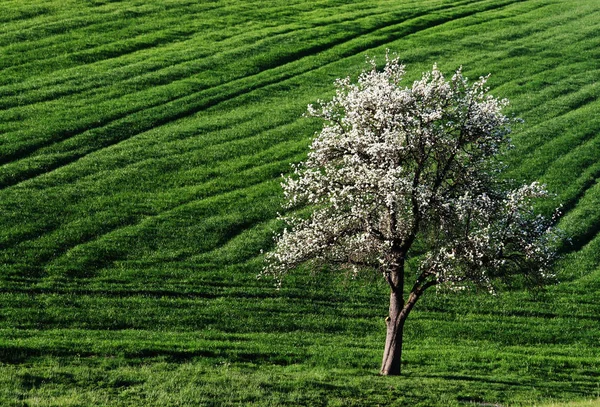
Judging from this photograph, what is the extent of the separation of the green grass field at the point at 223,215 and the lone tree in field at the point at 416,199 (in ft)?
9.70

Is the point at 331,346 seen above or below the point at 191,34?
below

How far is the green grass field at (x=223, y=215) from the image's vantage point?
30.4 m

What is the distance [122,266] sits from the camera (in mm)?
41625

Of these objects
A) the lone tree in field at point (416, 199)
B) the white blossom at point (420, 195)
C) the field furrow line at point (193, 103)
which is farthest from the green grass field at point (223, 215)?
the white blossom at point (420, 195)

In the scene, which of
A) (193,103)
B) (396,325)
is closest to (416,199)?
(396,325)

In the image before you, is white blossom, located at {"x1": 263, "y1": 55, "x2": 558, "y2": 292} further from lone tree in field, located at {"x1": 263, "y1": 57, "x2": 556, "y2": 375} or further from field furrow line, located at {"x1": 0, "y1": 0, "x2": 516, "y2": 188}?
field furrow line, located at {"x1": 0, "y1": 0, "x2": 516, "y2": 188}

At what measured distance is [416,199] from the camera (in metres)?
29.4

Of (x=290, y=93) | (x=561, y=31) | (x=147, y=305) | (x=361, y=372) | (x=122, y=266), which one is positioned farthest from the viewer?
(x=561, y=31)

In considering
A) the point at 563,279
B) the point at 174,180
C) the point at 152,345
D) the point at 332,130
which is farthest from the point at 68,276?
the point at 563,279

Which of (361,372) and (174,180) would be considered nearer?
(361,372)

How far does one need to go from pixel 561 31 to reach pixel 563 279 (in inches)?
2086

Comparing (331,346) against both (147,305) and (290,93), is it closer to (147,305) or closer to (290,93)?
(147,305)

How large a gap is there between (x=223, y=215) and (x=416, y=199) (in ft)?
69.3

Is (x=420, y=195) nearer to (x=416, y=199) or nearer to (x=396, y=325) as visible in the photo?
(x=416, y=199)
